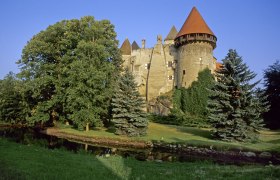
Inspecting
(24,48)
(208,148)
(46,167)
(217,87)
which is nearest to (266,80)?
(217,87)

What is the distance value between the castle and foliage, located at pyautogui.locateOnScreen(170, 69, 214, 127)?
1.64 metres

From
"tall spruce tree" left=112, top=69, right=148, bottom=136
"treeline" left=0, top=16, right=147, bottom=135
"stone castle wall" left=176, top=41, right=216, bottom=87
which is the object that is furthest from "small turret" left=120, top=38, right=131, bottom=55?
"tall spruce tree" left=112, top=69, right=148, bottom=136

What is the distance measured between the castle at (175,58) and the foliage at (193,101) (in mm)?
1643

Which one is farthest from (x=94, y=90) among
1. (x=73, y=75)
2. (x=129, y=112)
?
(x=129, y=112)

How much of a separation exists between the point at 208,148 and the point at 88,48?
14568 mm

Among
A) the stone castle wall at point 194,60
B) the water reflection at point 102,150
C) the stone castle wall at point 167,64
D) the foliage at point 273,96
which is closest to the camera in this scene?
the water reflection at point 102,150

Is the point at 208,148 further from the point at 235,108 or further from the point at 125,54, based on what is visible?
the point at 125,54

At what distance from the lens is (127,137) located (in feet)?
75.9

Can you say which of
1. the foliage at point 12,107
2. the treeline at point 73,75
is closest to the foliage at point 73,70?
the treeline at point 73,75

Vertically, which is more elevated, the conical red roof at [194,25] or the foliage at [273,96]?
the conical red roof at [194,25]

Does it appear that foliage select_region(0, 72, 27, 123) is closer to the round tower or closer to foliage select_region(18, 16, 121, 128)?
foliage select_region(18, 16, 121, 128)

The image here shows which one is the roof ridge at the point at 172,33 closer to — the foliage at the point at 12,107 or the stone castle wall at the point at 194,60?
the stone castle wall at the point at 194,60

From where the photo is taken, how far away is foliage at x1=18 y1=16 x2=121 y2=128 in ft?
84.4

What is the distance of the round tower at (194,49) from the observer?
143 feet
